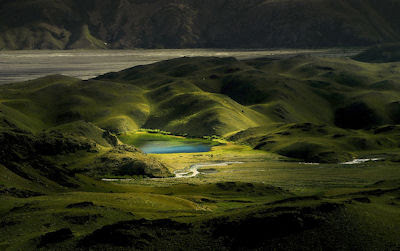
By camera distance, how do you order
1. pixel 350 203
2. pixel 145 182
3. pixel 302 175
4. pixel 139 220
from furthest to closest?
→ pixel 302 175, pixel 145 182, pixel 350 203, pixel 139 220

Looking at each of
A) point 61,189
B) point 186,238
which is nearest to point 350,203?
point 186,238

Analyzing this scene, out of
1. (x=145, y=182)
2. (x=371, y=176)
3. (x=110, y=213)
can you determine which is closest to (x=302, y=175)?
(x=371, y=176)

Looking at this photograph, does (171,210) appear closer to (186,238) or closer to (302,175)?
(186,238)

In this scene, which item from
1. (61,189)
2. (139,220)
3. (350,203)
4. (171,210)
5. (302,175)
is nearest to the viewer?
(139,220)

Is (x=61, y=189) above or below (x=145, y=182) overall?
above

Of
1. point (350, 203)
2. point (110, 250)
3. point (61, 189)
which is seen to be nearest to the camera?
point (110, 250)

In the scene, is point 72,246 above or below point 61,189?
above

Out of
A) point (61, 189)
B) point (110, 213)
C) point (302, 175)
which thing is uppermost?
point (110, 213)

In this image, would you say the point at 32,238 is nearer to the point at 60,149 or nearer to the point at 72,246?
the point at 72,246

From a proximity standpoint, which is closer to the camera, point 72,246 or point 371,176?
point 72,246
